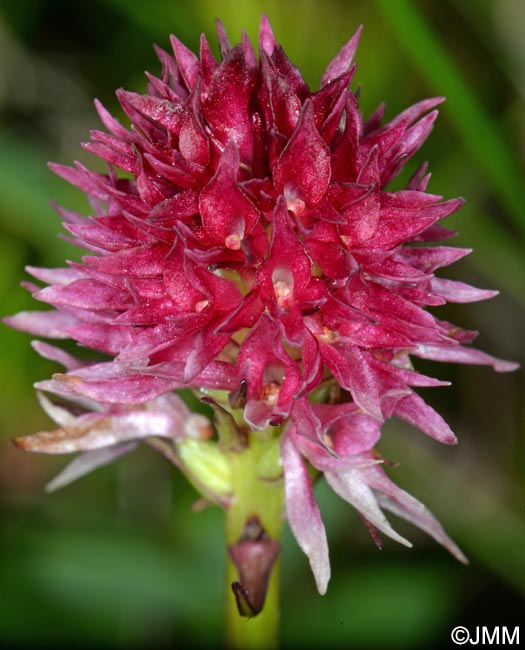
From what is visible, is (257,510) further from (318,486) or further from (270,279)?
(318,486)

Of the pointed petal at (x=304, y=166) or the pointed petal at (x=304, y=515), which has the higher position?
the pointed petal at (x=304, y=166)

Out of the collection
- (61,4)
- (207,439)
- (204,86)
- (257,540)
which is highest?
(61,4)

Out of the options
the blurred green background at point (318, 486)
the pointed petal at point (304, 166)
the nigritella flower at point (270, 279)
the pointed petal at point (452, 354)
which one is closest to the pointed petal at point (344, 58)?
the nigritella flower at point (270, 279)

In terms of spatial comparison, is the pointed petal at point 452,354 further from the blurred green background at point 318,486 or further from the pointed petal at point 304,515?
the blurred green background at point 318,486

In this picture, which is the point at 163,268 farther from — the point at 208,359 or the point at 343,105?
the point at 343,105

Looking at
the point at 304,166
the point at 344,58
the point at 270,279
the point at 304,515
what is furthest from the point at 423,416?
the point at 344,58

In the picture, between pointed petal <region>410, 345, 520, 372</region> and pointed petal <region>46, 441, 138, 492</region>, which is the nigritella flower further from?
pointed petal <region>46, 441, 138, 492</region>

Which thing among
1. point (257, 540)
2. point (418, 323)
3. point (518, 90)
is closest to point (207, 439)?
point (257, 540)
